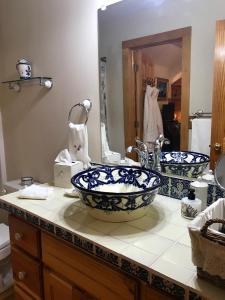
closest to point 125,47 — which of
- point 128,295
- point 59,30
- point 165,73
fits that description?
point 165,73

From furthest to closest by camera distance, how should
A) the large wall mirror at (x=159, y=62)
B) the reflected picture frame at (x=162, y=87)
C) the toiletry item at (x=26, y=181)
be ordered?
the toiletry item at (x=26, y=181) < the reflected picture frame at (x=162, y=87) < the large wall mirror at (x=159, y=62)

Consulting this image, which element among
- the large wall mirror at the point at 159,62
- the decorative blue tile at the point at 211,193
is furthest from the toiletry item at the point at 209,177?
the large wall mirror at the point at 159,62

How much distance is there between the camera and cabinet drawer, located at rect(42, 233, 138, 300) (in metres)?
0.82

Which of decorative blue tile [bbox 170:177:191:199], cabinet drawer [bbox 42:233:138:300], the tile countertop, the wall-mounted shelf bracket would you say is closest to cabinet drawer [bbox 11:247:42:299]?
cabinet drawer [bbox 42:233:138:300]

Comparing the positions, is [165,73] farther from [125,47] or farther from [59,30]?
[59,30]

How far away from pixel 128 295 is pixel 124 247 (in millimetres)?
155

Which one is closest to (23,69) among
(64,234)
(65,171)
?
(65,171)

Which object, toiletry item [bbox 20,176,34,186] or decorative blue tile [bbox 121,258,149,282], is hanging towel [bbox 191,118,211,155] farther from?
toiletry item [bbox 20,176,34,186]

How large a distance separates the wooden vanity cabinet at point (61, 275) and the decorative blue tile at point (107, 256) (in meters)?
0.03

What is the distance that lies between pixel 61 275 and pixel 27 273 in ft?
0.91

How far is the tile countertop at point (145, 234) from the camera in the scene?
692 millimetres

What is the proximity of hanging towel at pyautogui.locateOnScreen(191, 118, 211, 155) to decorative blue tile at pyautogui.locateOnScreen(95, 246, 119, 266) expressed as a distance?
2.12 ft

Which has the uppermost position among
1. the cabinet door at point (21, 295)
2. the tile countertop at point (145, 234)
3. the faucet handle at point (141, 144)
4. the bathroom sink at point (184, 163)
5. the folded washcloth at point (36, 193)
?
the faucet handle at point (141, 144)

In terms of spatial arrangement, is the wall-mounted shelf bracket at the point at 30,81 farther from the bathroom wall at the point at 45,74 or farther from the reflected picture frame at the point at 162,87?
the reflected picture frame at the point at 162,87
